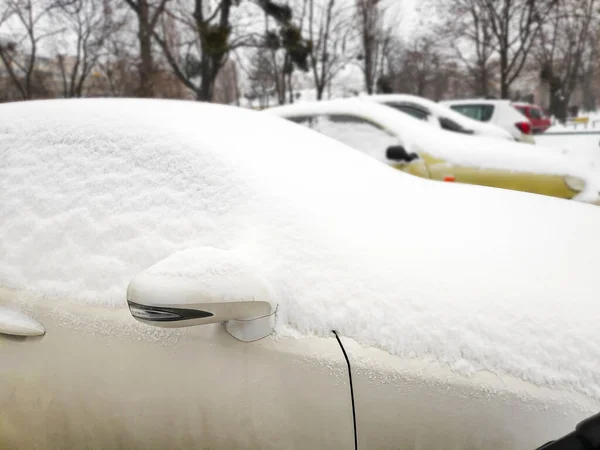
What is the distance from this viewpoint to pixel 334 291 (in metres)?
1.25

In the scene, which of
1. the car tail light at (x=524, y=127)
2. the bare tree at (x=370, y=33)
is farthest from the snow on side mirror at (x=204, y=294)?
the bare tree at (x=370, y=33)

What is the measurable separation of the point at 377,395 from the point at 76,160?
125 centimetres

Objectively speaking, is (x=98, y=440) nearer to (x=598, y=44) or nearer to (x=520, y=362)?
(x=520, y=362)

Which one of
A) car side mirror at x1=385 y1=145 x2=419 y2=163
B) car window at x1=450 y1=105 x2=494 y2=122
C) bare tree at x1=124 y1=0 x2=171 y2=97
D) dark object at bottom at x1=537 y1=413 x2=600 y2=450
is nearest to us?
dark object at bottom at x1=537 y1=413 x2=600 y2=450

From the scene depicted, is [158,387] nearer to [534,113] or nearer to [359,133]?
[359,133]

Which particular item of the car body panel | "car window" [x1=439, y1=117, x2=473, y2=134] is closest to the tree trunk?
"car window" [x1=439, y1=117, x2=473, y2=134]

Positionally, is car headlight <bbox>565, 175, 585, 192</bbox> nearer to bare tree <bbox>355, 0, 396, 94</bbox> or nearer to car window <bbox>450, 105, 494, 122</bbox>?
car window <bbox>450, 105, 494, 122</bbox>

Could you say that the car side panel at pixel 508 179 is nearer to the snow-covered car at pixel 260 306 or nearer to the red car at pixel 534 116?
the snow-covered car at pixel 260 306

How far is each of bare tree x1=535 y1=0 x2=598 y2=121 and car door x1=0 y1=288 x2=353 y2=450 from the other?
19.4 meters

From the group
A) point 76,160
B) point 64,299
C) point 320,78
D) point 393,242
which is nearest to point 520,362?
point 393,242

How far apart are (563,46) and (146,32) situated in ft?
82.4

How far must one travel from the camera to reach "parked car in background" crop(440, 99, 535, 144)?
903 centimetres

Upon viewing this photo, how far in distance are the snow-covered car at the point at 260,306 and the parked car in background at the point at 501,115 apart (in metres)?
8.10

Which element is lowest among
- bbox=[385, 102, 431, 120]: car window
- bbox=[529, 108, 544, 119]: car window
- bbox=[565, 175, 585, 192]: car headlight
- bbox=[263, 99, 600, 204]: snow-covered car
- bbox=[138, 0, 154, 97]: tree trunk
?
bbox=[565, 175, 585, 192]: car headlight
